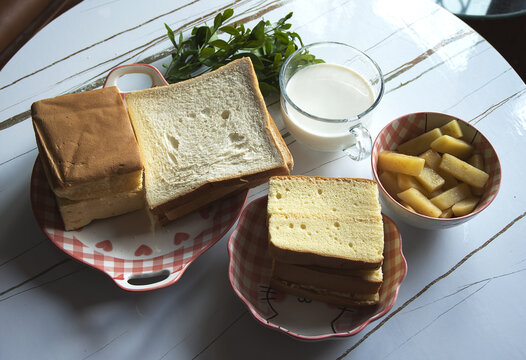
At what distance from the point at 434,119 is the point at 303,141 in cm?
36

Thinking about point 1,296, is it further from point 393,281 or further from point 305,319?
point 393,281

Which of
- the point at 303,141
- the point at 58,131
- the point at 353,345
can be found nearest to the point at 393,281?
the point at 353,345

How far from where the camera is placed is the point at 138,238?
1.18 metres

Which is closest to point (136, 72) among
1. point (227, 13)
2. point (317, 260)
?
point (227, 13)

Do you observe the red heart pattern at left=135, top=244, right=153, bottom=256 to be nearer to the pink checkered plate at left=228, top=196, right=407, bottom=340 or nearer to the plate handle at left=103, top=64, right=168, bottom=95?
the pink checkered plate at left=228, top=196, right=407, bottom=340

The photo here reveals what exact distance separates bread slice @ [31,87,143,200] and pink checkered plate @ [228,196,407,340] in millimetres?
319

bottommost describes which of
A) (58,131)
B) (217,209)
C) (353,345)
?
(353,345)

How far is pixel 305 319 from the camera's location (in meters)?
1.07

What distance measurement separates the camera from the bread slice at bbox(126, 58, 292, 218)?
3.92ft

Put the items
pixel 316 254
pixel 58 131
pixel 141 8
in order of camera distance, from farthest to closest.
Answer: pixel 141 8 < pixel 58 131 < pixel 316 254

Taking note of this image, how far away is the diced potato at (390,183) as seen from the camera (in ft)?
3.87

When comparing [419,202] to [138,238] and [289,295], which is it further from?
[138,238]

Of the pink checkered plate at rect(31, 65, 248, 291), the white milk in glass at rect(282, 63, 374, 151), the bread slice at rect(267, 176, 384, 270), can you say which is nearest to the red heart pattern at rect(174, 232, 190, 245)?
the pink checkered plate at rect(31, 65, 248, 291)

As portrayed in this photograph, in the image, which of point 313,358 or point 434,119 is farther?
point 434,119
